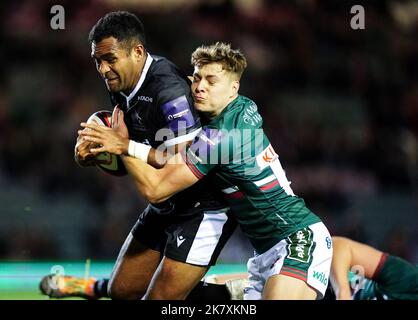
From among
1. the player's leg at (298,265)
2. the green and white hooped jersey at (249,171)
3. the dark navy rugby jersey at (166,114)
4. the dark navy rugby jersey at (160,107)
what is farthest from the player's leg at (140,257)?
the player's leg at (298,265)

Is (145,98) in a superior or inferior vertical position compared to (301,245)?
superior

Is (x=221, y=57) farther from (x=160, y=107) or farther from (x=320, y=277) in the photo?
(x=320, y=277)

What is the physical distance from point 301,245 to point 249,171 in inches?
19.5

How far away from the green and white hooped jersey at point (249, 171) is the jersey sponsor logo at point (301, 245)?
4 cm

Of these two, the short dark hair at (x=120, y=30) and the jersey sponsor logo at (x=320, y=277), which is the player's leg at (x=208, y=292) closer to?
the jersey sponsor logo at (x=320, y=277)

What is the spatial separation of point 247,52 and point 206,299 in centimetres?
587

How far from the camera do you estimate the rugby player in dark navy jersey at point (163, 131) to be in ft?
13.5

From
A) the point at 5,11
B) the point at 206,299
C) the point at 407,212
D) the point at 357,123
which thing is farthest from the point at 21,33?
the point at 206,299

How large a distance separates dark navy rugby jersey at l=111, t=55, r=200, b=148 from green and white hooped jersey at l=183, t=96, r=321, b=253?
127 millimetres

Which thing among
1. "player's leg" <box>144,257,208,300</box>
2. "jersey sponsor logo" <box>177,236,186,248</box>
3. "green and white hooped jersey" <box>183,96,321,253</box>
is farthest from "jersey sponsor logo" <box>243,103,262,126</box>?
"player's leg" <box>144,257,208,300</box>

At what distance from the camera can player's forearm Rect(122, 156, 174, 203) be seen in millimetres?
3984

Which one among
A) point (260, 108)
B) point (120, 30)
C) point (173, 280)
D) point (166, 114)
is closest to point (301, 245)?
point (173, 280)

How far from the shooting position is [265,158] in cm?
410

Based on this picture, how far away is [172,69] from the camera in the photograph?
433 centimetres
